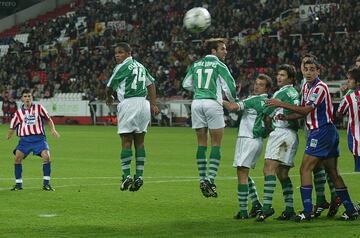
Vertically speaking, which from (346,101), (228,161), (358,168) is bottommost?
(228,161)

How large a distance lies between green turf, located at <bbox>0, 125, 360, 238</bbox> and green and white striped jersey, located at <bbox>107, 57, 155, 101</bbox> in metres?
1.91

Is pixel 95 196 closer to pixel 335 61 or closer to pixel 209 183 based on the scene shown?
pixel 209 183

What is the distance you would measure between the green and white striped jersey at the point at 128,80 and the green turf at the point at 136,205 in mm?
1912

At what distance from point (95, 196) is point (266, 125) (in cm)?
450

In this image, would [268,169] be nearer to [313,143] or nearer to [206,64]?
[313,143]

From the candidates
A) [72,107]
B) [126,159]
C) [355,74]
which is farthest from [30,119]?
[72,107]

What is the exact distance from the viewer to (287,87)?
11.9 metres

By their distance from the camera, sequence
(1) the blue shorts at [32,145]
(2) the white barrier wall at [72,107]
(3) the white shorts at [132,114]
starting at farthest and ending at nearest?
(2) the white barrier wall at [72,107] → (1) the blue shorts at [32,145] → (3) the white shorts at [132,114]

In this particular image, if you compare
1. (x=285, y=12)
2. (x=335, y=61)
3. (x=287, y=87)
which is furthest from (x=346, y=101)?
(x=285, y=12)

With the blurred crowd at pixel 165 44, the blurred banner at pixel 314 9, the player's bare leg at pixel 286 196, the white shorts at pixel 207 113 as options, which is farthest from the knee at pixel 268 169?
the blurred banner at pixel 314 9

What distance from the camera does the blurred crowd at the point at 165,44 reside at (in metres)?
44.6

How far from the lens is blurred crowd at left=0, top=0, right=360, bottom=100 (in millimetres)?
44594

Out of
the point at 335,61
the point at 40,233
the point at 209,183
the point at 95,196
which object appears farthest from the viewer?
the point at 335,61

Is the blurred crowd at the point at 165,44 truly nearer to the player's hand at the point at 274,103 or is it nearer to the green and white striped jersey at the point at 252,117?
the green and white striped jersey at the point at 252,117
